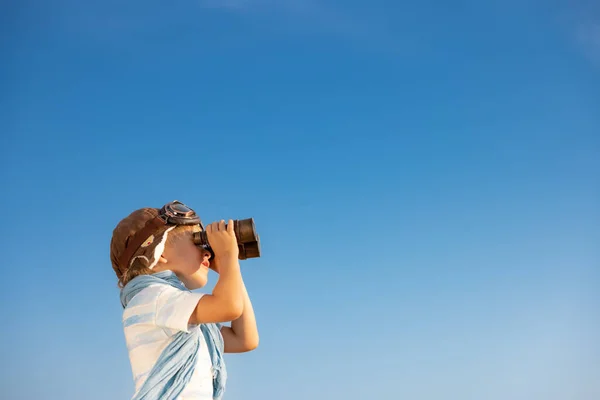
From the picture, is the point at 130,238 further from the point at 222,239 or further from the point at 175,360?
the point at 175,360

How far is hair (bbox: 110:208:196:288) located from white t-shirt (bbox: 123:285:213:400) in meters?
0.27

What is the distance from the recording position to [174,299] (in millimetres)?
3172

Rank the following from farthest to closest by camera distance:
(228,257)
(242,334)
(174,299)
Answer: (242,334) < (228,257) < (174,299)

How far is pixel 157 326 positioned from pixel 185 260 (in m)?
0.50

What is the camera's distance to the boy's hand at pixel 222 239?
11.0ft

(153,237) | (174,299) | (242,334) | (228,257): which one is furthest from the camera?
(242,334)

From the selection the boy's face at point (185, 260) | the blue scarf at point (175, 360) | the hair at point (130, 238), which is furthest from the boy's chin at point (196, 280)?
the hair at point (130, 238)

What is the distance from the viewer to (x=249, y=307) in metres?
3.97

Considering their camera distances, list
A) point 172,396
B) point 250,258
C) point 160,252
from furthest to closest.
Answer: point 250,258
point 160,252
point 172,396

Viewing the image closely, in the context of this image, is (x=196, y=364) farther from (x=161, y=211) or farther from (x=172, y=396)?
(x=161, y=211)

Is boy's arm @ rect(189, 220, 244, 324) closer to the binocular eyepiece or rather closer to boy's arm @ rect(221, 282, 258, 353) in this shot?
the binocular eyepiece

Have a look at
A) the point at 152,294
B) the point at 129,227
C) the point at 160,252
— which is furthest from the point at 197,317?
the point at 129,227

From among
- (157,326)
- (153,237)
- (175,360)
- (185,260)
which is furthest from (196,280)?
(175,360)

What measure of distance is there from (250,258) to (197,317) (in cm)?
68
